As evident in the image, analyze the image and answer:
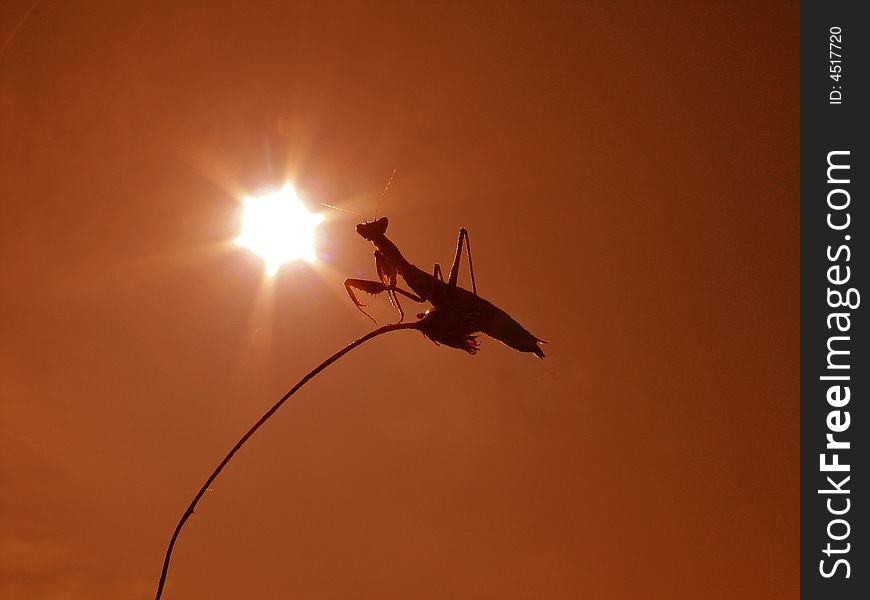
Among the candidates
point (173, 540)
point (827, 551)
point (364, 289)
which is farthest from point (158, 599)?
point (827, 551)

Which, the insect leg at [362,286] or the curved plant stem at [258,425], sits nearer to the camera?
the curved plant stem at [258,425]

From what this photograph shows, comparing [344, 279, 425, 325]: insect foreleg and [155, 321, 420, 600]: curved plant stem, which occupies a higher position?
[344, 279, 425, 325]: insect foreleg

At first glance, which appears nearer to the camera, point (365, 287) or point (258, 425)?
point (258, 425)

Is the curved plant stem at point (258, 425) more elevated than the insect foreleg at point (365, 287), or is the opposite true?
the insect foreleg at point (365, 287)

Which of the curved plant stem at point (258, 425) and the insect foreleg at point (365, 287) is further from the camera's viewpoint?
the insect foreleg at point (365, 287)

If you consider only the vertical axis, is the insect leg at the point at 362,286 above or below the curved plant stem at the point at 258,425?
above

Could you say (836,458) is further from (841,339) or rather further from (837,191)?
(837,191)

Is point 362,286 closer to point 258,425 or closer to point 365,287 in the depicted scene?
point 365,287

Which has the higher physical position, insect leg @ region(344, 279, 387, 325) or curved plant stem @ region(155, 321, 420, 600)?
insect leg @ region(344, 279, 387, 325)

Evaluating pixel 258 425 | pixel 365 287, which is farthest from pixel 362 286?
pixel 258 425

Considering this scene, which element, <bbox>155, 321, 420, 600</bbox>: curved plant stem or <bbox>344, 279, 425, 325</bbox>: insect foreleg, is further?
<bbox>344, 279, 425, 325</bbox>: insect foreleg

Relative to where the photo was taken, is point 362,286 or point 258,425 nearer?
point 258,425

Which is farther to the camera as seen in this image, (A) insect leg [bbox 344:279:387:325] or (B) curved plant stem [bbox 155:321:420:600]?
(A) insect leg [bbox 344:279:387:325]
